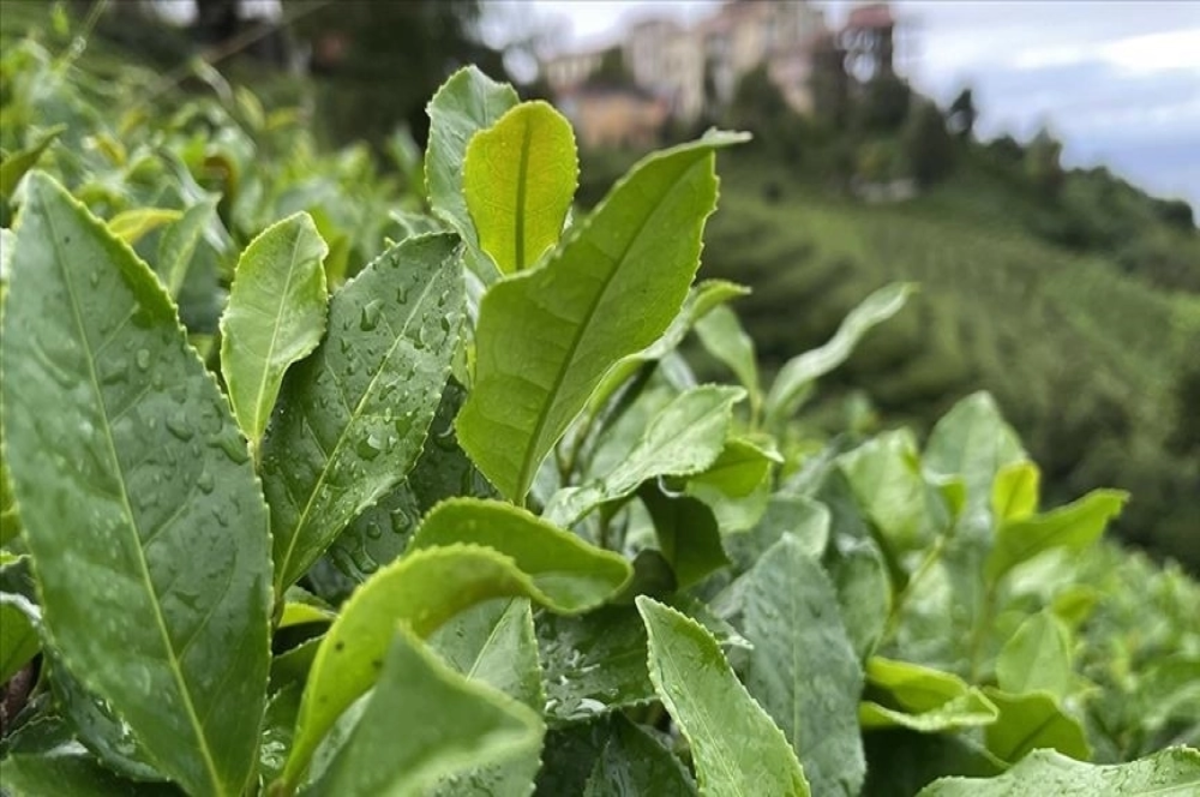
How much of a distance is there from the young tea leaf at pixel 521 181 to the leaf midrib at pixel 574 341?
61 mm

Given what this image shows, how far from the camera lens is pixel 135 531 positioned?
0.86 feet

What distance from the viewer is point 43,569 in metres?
0.24

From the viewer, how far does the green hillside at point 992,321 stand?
1103cm

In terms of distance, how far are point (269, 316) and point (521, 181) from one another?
0.09m

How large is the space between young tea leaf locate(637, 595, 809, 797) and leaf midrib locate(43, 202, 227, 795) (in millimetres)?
108

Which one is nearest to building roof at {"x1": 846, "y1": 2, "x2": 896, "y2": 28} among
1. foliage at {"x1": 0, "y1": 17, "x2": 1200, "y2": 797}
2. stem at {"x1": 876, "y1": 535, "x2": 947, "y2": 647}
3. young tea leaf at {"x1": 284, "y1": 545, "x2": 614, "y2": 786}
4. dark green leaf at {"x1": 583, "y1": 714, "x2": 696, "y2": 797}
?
stem at {"x1": 876, "y1": 535, "x2": 947, "y2": 647}

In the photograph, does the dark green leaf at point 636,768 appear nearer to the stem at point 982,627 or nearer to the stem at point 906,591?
the stem at point 906,591

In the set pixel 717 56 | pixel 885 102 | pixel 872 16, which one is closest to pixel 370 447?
pixel 872 16

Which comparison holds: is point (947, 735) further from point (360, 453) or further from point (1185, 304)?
point (1185, 304)

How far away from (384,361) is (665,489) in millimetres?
140

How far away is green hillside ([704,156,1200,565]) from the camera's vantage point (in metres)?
11.0

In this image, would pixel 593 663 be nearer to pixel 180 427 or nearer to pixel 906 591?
pixel 180 427

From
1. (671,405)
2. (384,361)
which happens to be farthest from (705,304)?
(384,361)

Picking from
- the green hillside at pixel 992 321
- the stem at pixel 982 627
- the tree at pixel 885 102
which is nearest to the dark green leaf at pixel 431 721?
the stem at pixel 982 627
